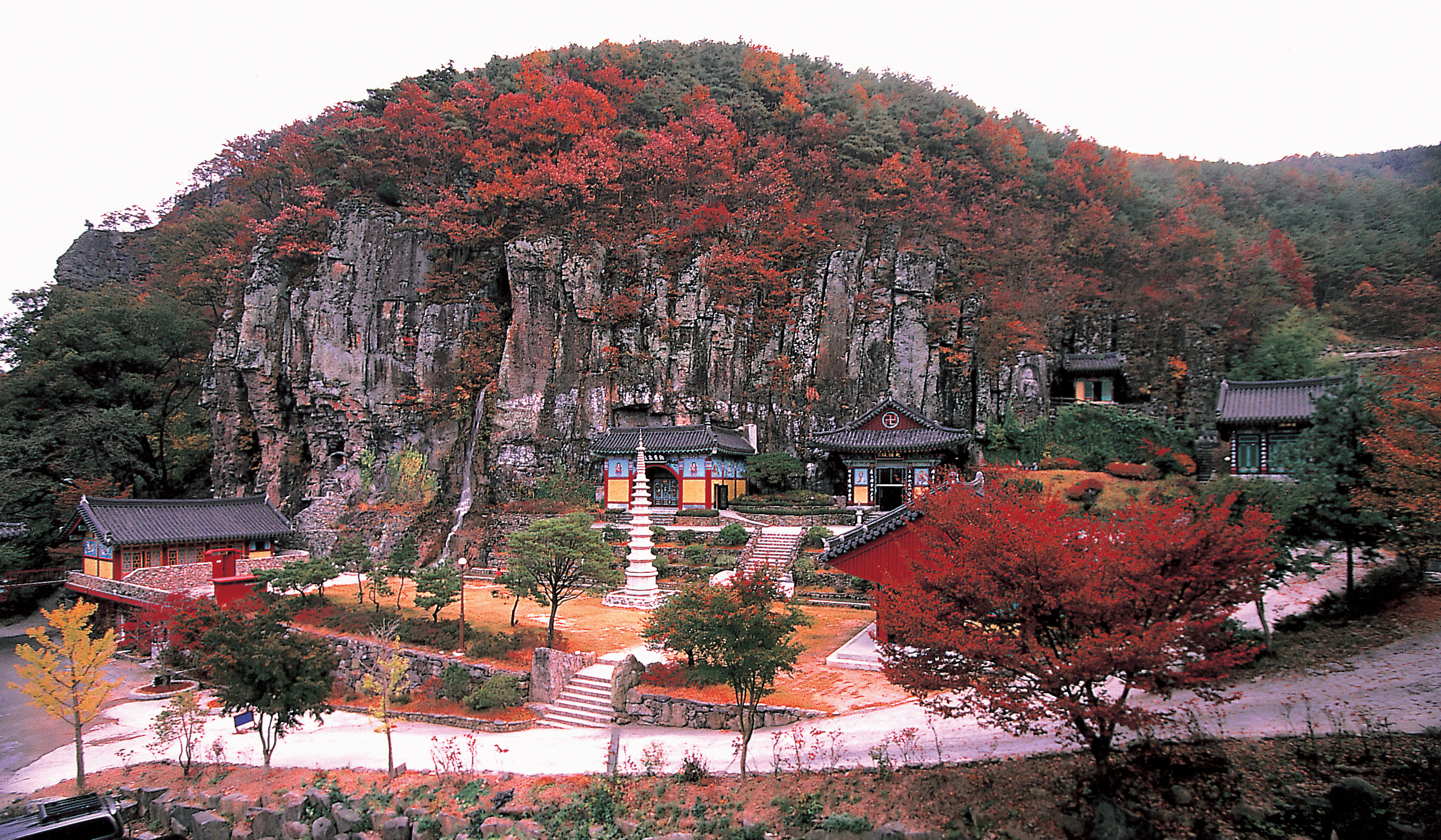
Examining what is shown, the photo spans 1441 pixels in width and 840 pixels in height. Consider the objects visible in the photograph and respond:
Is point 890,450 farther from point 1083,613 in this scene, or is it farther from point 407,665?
point 1083,613

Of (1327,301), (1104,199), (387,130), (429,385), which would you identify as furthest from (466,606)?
(1327,301)

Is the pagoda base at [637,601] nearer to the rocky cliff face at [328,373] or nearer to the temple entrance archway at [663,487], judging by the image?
the temple entrance archway at [663,487]

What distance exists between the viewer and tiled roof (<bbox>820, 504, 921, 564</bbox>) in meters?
15.4

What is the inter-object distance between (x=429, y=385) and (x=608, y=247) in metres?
13.0

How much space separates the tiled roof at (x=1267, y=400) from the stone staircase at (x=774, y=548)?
60.3 feet

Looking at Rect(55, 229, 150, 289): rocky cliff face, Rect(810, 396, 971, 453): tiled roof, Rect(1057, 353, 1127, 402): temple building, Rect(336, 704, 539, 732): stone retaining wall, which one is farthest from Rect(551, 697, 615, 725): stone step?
Rect(55, 229, 150, 289): rocky cliff face

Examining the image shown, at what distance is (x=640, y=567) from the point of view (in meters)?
22.7

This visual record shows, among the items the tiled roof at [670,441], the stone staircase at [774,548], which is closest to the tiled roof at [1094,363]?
the tiled roof at [670,441]

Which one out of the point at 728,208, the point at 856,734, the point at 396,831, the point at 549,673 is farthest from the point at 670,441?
the point at 396,831

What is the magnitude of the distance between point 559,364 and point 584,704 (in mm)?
24650

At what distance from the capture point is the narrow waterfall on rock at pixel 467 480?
3183cm

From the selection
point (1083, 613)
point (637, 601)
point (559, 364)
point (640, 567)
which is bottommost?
point (637, 601)

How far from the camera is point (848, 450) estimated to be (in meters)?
32.1

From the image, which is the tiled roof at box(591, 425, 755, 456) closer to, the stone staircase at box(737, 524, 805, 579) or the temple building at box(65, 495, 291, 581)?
the stone staircase at box(737, 524, 805, 579)
